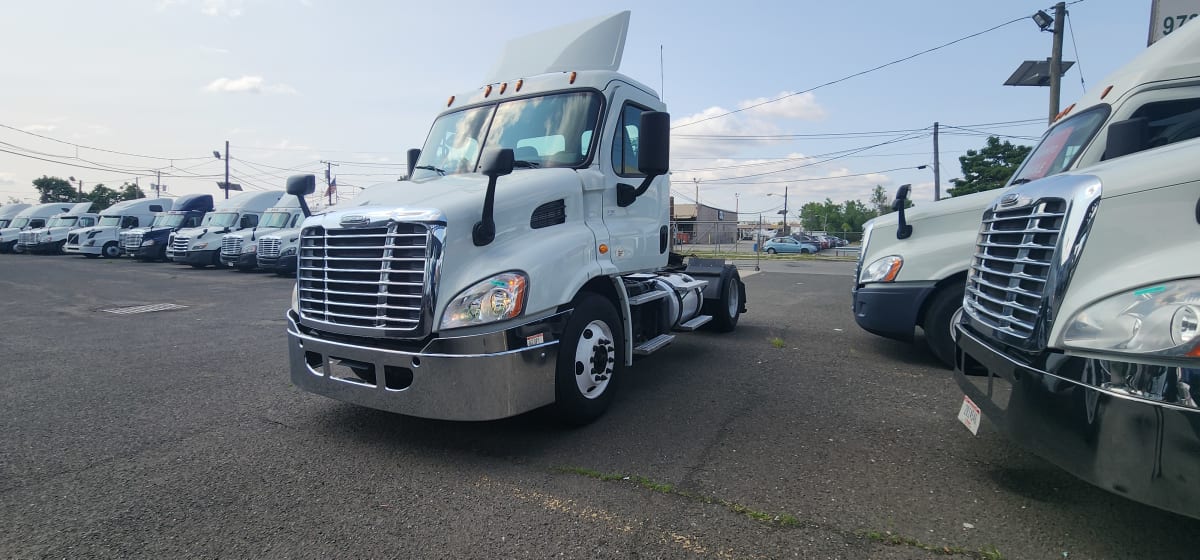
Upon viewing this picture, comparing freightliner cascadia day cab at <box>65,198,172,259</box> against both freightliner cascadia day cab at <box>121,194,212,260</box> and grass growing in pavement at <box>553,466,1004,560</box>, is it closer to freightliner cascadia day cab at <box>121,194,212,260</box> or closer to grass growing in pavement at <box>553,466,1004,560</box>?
freightliner cascadia day cab at <box>121,194,212,260</box>

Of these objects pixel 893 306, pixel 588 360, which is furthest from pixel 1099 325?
pixel 893 306

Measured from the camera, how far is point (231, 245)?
20.7 metres

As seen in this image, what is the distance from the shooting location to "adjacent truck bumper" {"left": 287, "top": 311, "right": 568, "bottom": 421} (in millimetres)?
3549

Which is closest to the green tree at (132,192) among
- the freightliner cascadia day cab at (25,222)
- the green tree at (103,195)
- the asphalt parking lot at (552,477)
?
the green tree at (103,195)

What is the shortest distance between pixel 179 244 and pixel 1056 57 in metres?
30.3

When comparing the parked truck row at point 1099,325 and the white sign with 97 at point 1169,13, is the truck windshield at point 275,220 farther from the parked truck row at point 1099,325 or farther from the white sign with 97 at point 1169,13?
the white sign with 97 at point 1169,13

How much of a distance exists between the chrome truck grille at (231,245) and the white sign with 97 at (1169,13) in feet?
80.0

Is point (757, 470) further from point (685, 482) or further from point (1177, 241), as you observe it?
point (1177, 241)

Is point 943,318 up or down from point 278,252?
down

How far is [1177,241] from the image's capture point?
231cm

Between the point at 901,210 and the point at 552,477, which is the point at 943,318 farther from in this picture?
the point at 552,477

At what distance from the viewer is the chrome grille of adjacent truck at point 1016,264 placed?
274cm

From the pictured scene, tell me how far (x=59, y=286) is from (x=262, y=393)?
1379cm

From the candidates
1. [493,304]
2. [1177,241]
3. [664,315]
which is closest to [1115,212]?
[1177,241]
